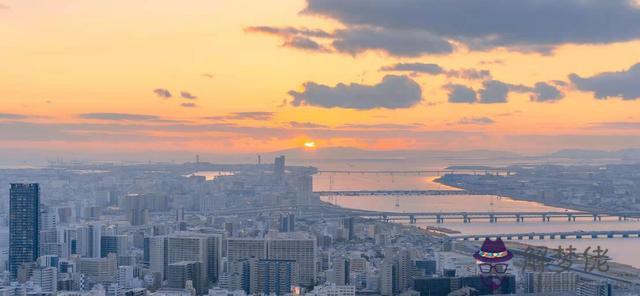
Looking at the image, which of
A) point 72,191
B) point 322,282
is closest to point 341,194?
point 72,191

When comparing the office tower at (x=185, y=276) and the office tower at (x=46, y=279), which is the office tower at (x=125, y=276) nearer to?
the office tower at (x=185, y=276)

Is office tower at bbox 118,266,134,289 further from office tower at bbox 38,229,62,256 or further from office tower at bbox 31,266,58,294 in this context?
office tower at bbox 38,229,62,256

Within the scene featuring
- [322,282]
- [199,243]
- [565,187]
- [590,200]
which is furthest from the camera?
[565,187]

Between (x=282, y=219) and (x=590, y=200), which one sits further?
(x=590, y=200)

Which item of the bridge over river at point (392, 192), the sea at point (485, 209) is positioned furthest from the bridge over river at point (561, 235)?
the bridge over river at point (392, 192)

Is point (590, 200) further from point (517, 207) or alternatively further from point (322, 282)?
point (322, 282)

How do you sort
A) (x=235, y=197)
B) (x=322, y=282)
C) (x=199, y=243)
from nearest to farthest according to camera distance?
(x=322, y=282) → (x=199, y=243) → (x=235, y=197)
